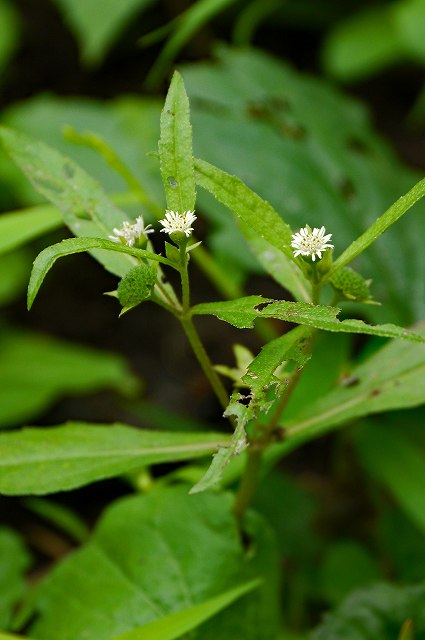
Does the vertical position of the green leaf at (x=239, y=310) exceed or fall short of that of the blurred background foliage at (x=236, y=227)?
it falls short

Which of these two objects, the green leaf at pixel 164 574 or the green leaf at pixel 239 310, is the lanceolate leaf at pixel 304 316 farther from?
the green leaf at pixel 164 574

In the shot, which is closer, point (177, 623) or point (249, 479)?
point (177, 623)

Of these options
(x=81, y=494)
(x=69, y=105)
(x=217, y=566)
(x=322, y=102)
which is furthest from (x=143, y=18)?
(x=217, y=566)

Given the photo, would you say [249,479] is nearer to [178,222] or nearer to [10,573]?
[178,222]

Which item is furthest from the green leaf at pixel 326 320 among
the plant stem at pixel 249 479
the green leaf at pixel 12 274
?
the green leaf at pixel 12 274

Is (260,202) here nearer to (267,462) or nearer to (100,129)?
(267,462)

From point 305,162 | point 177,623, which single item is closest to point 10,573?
point 177,623

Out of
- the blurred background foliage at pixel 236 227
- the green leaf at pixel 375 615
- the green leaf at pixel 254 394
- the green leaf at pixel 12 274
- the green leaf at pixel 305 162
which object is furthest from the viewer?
the green leaf at pixel 12 274
